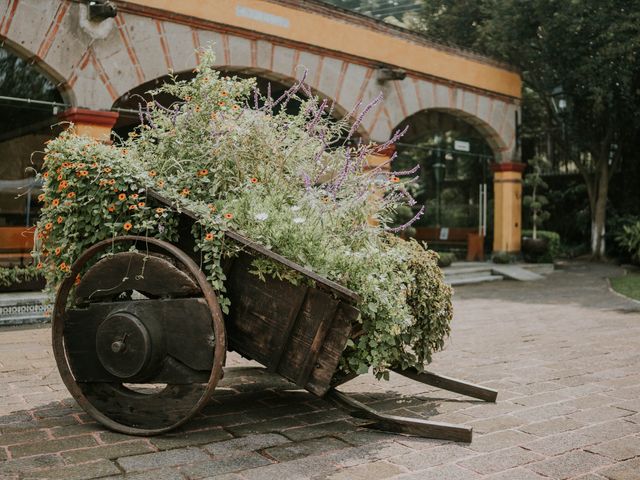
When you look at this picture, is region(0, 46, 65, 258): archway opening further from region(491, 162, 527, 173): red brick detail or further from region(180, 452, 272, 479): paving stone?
region(491, 162, 527, 173): red brick detail

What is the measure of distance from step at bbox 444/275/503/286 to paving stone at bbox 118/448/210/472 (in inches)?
401

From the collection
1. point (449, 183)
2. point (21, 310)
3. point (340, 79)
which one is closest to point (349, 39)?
point (340, 79)

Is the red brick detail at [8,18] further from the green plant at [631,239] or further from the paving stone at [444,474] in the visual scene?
the green plant at [631,239]

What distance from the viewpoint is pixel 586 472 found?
2.98 metres

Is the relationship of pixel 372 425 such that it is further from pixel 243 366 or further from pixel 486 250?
pixel 486 250

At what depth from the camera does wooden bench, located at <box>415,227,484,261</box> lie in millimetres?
16469

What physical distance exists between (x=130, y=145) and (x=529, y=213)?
55.3 ft

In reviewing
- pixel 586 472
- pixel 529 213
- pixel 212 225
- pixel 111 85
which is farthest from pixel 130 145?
pixel 529 213

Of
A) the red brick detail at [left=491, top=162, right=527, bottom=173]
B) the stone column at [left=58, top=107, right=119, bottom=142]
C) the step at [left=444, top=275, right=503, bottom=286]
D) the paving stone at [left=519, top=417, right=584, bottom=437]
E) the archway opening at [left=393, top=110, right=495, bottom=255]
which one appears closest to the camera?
the paving stone at [left=519, top=417, right=584, bottom=437]

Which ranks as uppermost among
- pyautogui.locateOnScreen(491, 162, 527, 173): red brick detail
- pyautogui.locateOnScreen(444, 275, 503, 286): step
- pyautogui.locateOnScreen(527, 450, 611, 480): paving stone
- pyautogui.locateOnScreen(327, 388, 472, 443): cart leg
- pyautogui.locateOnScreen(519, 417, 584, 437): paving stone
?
pyautogui.locateOnScreen(491, 162, 527, 173): red brick detail

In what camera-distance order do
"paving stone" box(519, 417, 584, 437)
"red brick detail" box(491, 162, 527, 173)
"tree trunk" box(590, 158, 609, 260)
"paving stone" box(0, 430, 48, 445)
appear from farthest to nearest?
"tree trunk" box(590, 158, 609, 260), "red brick detail" box(491, 162, 527, 173), "paving stone" box(519, 417, 584, 437), "paving stone" box(0, 430, 48, 445)

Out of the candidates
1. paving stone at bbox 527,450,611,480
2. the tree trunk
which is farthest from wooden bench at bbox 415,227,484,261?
paving stone at bbox 527,450,611,480

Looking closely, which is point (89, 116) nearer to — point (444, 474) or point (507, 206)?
point (444, 474)

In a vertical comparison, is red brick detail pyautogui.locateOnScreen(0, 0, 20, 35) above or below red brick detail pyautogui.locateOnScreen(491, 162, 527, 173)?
above
